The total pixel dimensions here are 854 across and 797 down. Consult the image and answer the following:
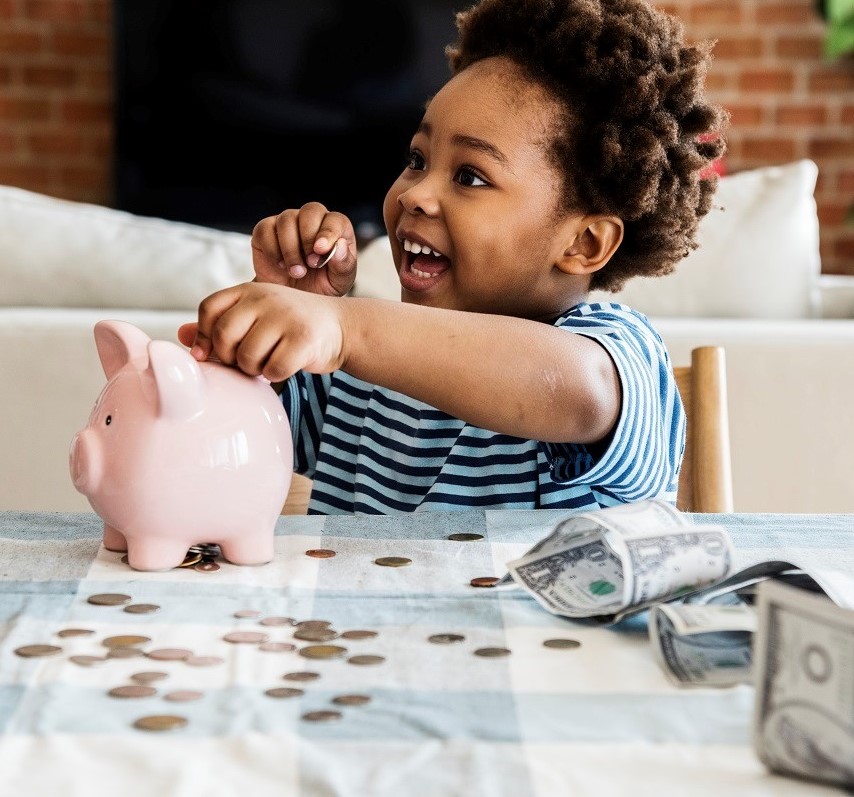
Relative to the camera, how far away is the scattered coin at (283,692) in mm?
500

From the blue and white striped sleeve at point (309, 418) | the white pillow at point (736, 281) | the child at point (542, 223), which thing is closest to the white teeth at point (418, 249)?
the child at point (542, 223)

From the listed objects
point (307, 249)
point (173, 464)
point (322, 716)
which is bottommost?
point (322, 716)

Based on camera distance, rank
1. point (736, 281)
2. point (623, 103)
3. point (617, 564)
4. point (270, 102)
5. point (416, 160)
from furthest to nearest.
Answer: point (270, 102) → point (736, 281) → point (416, 160) → point (623, 103) → point (617, 564)

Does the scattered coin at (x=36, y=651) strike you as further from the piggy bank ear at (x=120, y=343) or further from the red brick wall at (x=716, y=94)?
the red brick wall at (x=716, y=94)

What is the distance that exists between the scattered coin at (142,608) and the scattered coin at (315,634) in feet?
0.29

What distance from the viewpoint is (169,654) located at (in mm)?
548

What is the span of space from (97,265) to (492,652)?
1435 millimetres

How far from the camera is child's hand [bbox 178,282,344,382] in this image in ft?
2.41

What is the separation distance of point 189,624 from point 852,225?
3787 mm

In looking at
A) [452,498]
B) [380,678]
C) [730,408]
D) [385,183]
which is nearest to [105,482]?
[380,678]

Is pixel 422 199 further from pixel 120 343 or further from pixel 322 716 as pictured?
pixel 322 716

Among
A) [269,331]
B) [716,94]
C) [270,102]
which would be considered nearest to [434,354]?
[269,331]

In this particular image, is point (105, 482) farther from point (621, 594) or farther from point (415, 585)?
point (621, 594)

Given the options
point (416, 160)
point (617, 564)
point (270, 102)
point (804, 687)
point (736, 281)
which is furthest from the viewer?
point (270, 102)
